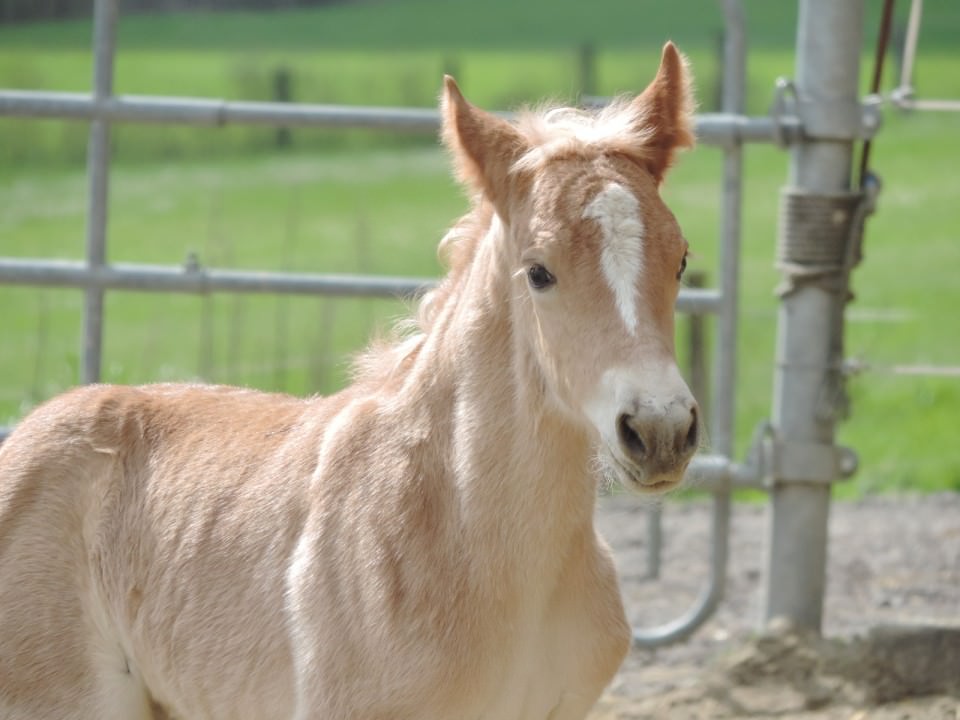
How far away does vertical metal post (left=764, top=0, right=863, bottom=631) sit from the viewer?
4.85m

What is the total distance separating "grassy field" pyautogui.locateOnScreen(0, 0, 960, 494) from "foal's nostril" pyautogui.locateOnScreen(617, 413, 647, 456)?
3533 millimetres

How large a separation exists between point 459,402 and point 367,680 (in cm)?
60

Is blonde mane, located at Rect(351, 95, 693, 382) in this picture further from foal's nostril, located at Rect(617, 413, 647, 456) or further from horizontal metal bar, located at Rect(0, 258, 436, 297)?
horizontal metal bar, located at Rect(0, 258, 436, 297)

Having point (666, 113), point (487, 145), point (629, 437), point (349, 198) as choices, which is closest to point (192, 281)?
point (487, 145)

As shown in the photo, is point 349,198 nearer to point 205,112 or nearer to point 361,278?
point 205,112

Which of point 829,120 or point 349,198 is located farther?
point 349,198

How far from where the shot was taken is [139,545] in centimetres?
351

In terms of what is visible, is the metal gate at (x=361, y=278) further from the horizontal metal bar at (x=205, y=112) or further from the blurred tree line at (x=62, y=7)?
the blurred tree line at (x=62, y=7)

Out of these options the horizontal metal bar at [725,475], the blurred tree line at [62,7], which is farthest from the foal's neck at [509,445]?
the blurred tree line at [62,7]

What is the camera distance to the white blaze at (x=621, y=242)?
2.78 metres

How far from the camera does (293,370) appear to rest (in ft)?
34.0

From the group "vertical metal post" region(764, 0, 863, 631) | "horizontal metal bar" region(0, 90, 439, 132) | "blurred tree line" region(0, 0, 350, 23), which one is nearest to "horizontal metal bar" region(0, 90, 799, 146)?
"horizontal metal bar" region(0, 90, 439, 132)

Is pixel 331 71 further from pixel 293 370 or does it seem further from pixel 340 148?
pixel 293 370

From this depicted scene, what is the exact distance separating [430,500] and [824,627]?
274cm
